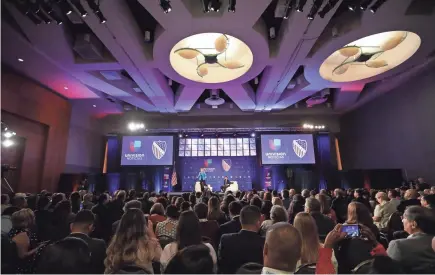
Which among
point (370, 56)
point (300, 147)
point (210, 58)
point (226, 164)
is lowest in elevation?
point (226, 164)

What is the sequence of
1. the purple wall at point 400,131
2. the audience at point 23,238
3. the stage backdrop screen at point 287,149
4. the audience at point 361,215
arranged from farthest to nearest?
the stage backdrop screen at point 287,149, the purple wall at point 400,131, the audience at point 361,215, the audience at point 23,238

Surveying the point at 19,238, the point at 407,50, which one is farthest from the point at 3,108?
the point at 407,50

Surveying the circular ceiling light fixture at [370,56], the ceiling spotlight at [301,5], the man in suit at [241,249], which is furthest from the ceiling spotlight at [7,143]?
the circular ceiling light fixture at [370,56]

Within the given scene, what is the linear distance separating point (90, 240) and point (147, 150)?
12043mm

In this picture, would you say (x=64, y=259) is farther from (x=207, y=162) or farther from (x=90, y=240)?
(x=207, y=162)

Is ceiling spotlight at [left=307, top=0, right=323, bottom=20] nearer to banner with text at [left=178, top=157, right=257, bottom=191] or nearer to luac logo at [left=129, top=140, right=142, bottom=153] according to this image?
banner with text at [left=178, top=157, right=257, bottom=191]

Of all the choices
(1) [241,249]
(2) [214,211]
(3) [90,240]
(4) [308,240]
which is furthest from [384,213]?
(3) [90,240]

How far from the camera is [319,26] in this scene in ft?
21.2

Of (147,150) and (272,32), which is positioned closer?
(272,32)

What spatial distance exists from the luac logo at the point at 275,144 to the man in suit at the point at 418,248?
1167 centimetres

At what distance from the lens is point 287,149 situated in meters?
13.9

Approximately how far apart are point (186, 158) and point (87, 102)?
20.3 feet

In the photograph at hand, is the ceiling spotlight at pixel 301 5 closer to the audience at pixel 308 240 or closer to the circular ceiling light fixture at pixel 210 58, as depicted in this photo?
the circular ceiling light fixture at pixel 210 58

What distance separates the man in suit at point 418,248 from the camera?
6.98 feet
